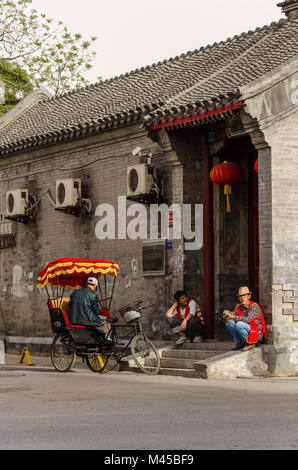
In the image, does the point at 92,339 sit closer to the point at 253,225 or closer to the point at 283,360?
the point at 283,360

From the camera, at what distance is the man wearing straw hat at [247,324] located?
51.9ft

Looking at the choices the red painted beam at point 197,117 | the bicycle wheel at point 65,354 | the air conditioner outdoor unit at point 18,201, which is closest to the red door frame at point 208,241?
the red painted beam at point 197,117

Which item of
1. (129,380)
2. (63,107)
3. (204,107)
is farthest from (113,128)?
(129,380)

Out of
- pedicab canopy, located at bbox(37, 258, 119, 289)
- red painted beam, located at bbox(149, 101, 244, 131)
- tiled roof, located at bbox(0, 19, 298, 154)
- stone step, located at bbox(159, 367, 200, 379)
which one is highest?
tiled roof, located at bbox(0, 19, 298, 154)

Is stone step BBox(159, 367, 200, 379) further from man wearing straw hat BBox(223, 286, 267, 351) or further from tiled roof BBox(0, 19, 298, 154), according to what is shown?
tiled roof BBox(0, 19, 298, 154)

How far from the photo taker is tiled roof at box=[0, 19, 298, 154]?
58.3 feet

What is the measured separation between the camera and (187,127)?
60.5 feet

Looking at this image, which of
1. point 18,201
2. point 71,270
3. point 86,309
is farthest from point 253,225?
point 18,201

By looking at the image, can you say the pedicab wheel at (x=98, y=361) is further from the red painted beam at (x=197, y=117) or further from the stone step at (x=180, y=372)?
the red painted beam at (x=197, y=117)

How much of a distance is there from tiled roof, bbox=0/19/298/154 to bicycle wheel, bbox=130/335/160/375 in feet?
14.1

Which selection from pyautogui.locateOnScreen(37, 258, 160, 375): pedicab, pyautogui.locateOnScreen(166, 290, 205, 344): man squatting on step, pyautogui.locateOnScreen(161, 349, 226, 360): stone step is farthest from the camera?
pyautogui.locateOnScreen(166, 290, 205, 344): man squatting on step

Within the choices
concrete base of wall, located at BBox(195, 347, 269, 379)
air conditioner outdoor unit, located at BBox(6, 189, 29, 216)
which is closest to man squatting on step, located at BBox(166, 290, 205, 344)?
concrete base of wall, located at BBox(195, 347, 269, 379)

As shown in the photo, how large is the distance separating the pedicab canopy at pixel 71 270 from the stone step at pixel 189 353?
1821 mm
